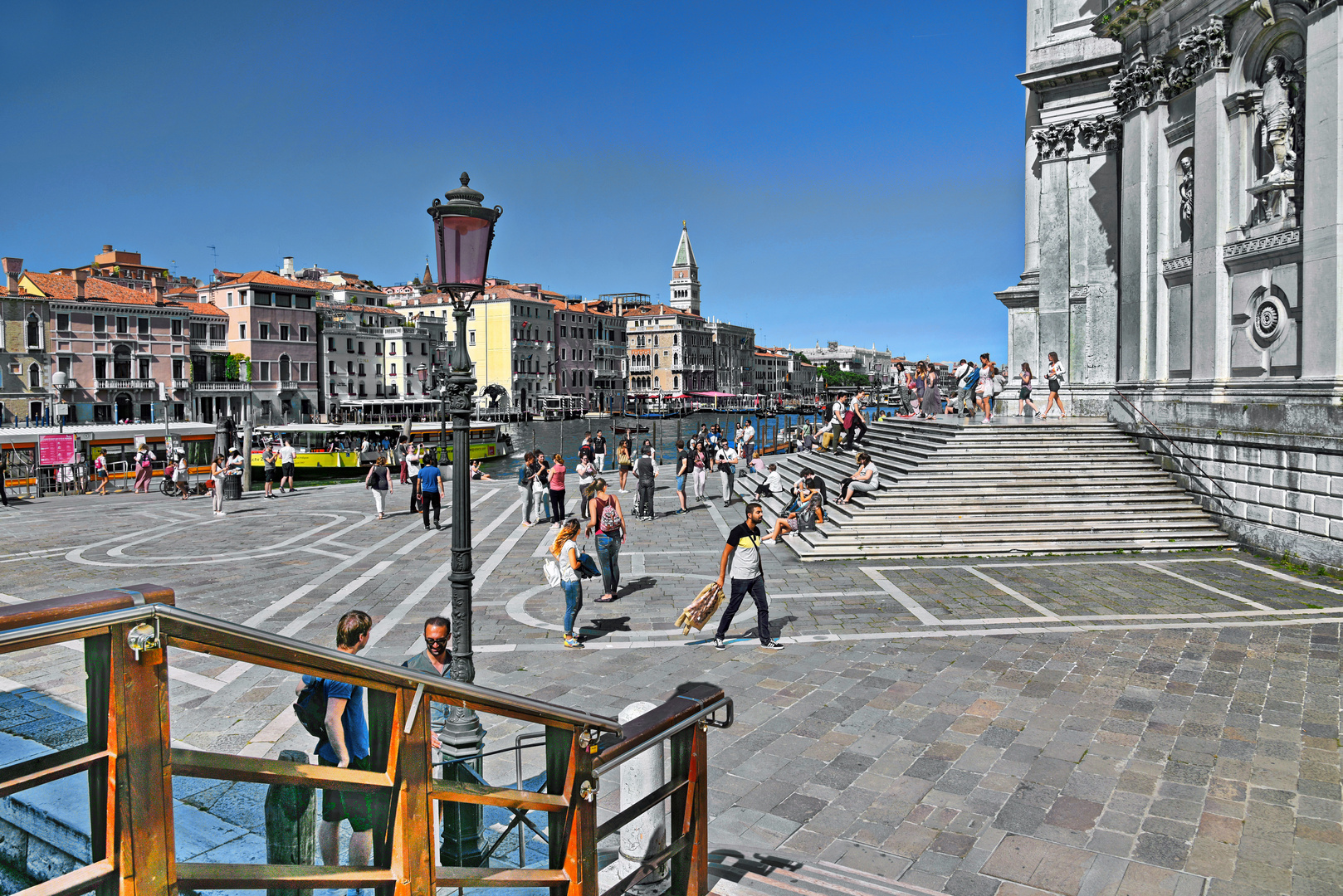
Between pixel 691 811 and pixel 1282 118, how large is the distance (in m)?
17.0

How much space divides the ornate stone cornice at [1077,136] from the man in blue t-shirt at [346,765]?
25.0 meters

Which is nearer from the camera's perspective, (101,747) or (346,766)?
(101,747)

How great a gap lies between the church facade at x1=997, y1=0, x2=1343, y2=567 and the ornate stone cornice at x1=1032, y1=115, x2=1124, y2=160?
0.34 m

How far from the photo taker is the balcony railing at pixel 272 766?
1802 mm

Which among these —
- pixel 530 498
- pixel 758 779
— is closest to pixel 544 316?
pixel 530 498

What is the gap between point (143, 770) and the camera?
1.86m

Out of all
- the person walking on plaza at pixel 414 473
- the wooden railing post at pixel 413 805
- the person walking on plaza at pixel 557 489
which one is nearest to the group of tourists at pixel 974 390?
the person walking on plaza at pixel 557 489

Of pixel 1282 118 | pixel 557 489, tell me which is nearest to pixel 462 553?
pixel 557 489

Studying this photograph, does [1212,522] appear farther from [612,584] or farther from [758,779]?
[758,779]

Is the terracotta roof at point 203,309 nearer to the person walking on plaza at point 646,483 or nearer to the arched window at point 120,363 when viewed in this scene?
the arched window at point 120,363

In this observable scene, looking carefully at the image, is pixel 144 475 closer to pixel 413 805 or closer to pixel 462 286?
pixel 462 286

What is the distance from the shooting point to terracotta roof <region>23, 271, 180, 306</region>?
5909 centimetres

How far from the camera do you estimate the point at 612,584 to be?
12.0 m

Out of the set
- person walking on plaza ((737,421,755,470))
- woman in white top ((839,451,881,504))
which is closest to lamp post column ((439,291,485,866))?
woman in white top ((839,451,881,504))
